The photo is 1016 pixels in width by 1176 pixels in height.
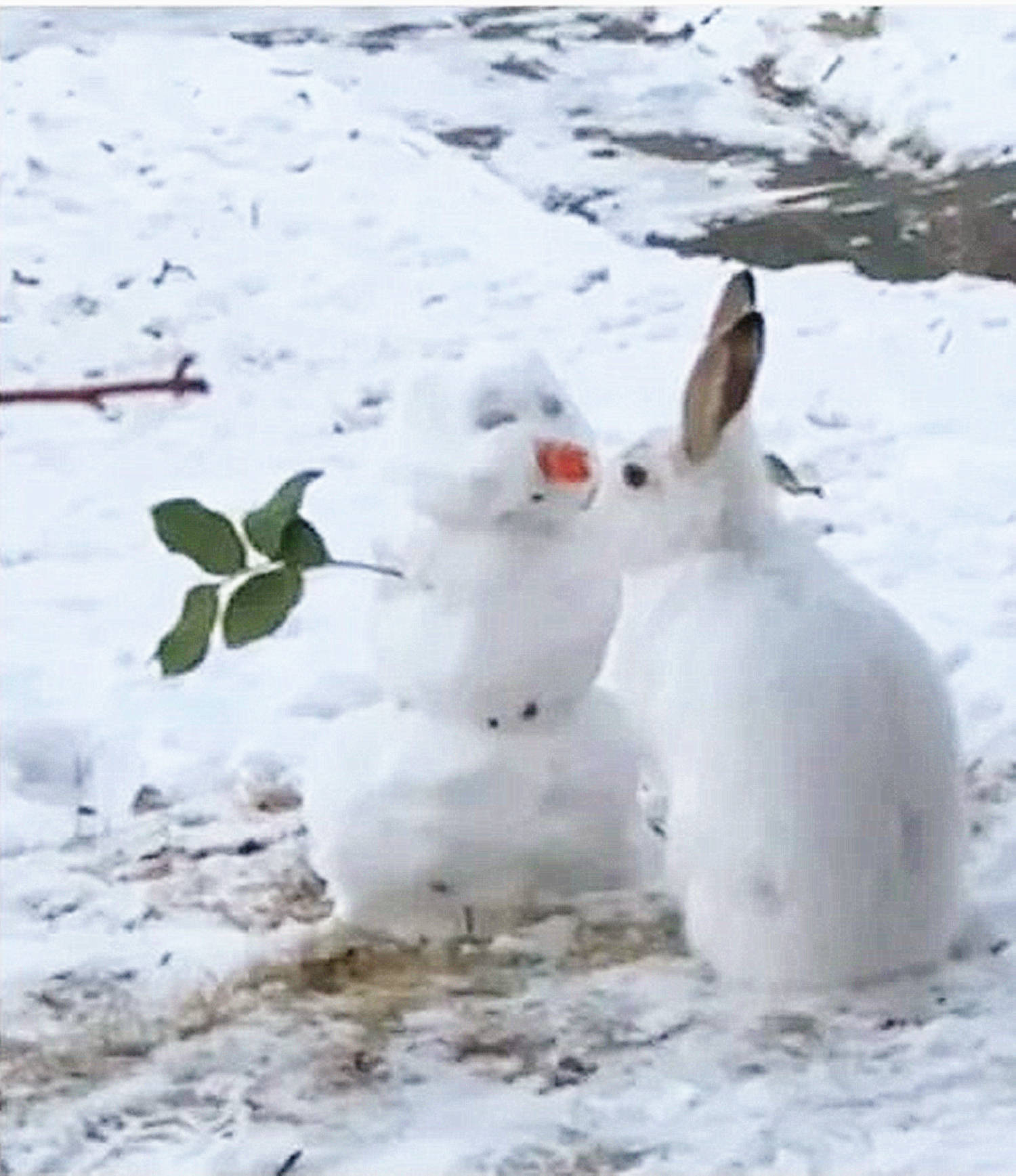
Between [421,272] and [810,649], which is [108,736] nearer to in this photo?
[810,649]

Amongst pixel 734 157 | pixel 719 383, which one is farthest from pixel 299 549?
pixel 734 157

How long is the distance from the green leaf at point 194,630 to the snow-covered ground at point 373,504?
0.47 metres

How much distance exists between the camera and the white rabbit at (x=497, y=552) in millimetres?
3133

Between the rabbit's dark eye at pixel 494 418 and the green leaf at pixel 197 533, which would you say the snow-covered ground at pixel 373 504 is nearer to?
the rabbit's dark eye at pixel 494 418

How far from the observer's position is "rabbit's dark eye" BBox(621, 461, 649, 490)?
3.18 m

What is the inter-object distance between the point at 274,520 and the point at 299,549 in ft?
0.14

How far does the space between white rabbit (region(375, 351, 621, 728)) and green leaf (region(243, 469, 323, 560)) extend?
323mm

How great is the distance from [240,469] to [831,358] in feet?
4.05

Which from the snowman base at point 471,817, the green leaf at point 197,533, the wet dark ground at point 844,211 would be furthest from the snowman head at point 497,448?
the wet dark ground at point 844,211

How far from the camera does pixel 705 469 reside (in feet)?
10.2

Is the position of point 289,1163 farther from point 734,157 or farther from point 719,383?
point 734,157

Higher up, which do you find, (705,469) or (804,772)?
(705,469)


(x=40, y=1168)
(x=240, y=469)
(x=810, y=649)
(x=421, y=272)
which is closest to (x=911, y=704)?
(x=810, y=649)

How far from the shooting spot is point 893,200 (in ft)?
23.4
